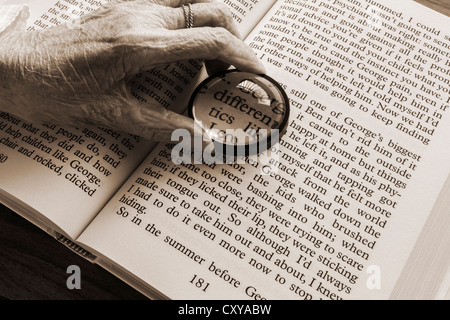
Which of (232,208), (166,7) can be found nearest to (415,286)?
(232,208)

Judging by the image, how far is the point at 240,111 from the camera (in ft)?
3.05

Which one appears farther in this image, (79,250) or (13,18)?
(13,18)

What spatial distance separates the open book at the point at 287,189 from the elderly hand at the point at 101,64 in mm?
59

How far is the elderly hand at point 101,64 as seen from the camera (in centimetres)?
84

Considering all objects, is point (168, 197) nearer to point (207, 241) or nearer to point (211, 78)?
point (207, 241)

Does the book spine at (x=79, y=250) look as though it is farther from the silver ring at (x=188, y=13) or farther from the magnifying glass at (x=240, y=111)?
the silver ring at (x=188, y=13)

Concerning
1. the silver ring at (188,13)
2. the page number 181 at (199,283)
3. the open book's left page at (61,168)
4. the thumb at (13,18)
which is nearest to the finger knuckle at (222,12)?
the silver ring at (188,13)

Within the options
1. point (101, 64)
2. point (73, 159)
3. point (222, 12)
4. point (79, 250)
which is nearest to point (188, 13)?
point (222, 12)

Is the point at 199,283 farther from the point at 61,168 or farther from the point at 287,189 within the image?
the point at 61,168

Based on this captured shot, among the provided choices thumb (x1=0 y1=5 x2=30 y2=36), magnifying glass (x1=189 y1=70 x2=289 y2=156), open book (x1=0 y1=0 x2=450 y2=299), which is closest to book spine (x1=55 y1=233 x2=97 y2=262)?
open book (x1=0 y1=0 x2=450 y2=299)

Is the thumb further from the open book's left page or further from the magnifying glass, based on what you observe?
the magnifying glass

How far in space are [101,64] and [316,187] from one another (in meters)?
0.51

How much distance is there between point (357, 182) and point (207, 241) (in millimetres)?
344

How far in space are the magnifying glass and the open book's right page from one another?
0.04 meters
